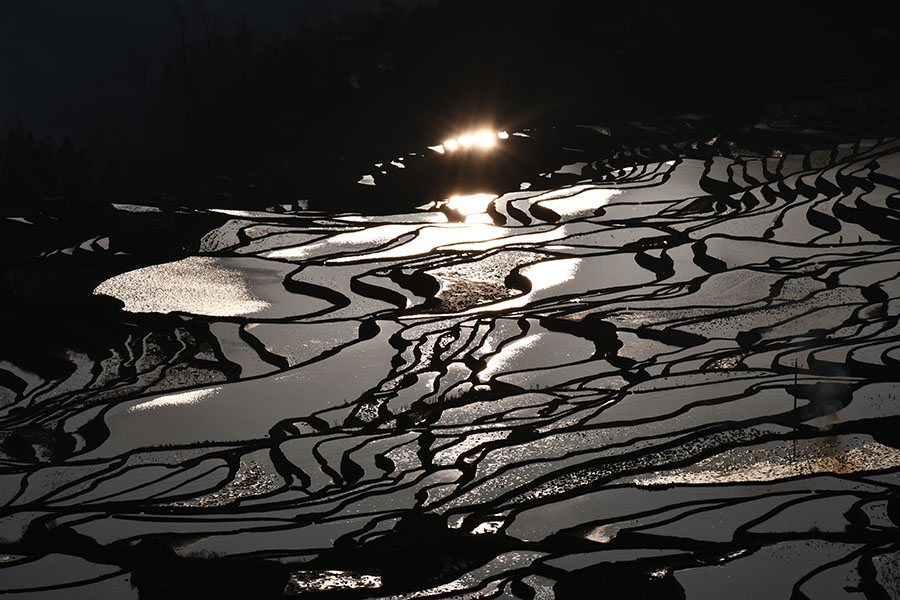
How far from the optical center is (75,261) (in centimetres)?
1427

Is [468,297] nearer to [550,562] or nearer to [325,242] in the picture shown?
[325,242]

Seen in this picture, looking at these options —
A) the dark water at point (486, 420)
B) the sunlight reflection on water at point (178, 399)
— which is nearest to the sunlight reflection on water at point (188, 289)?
the dark water at point (486, 420)

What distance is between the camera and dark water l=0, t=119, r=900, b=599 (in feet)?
18.7

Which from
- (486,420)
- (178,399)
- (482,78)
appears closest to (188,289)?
(178,399)

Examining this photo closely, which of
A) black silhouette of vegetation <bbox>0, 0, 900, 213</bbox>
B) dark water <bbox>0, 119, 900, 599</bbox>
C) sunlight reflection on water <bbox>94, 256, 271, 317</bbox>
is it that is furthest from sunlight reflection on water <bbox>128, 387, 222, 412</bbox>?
black silhouette of vegetation <bbox>0, 0, 900, 213</bbox>

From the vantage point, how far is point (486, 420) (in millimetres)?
8180

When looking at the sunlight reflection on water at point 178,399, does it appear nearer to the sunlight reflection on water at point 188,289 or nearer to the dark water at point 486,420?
the dark water at point 486,420

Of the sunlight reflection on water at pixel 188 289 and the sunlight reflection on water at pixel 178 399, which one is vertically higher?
the sunlight reflection on water at pixel 188 289

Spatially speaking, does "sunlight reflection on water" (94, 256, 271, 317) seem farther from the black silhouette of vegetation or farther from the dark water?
the black silhouette of vegetation

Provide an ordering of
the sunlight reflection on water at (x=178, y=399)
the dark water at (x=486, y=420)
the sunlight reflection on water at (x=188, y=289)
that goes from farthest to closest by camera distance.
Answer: the sunlight reflection on water at (x=188, y=289)
the sunlight reflection on water at (x=178, y=399)
the dark water at (x=486, y=420)

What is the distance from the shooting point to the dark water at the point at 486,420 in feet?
18.7

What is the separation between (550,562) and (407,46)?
80.4 ft

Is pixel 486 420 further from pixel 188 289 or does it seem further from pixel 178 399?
pixel 188 289

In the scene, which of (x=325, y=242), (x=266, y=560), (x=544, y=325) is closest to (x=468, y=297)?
(x=544, y=325)
